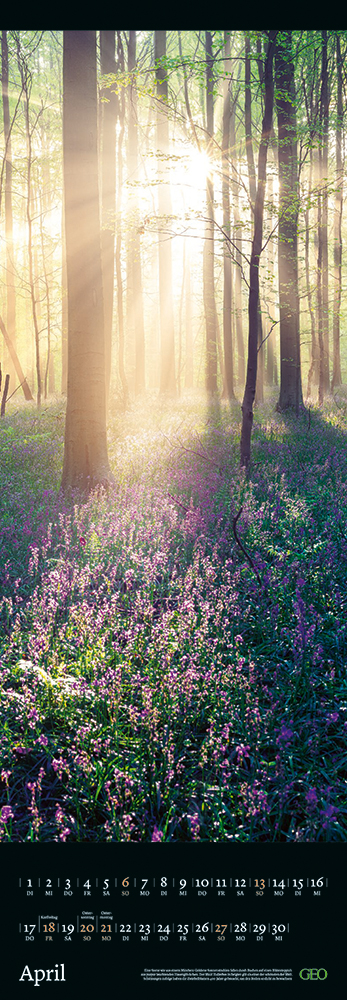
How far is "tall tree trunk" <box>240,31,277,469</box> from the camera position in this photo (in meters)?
6.40

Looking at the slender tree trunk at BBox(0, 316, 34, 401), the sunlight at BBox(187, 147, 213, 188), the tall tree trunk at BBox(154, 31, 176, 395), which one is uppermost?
the tall tree trunk at BBox(154, 31, 176, 395)

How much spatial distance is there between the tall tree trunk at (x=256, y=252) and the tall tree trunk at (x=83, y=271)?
197 centimetres

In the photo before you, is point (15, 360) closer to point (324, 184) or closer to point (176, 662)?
point (324, 184)

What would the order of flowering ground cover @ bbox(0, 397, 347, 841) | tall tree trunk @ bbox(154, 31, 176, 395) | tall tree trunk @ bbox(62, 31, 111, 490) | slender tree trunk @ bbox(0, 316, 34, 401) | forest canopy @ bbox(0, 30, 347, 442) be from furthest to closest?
tall tree trunk @ bbox(154, 31, 176, 395), slender tree trunk @ bbox(0, 316, 34, 401), forest canopy @ bbox(0, 30, 347, 442), tall tree trunk @ bbox(62, 31, 111, 490), flowering ground cover @ bbox(0, 397, 347, 841)

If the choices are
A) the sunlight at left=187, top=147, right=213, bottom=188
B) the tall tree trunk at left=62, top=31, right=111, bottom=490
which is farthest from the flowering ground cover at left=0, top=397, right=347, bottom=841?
the sunlight at left=187, top=147, right=213, bottom=188

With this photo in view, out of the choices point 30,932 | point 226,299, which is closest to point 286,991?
point 30,932

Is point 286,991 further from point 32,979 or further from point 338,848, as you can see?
point 32,979

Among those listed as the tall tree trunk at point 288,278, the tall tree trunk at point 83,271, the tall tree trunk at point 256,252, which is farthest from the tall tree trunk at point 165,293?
the tall tree trunk at point 83,271

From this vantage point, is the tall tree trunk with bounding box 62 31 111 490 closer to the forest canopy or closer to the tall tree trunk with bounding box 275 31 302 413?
the forest canopy

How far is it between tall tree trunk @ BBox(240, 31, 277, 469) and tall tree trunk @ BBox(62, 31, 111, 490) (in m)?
1.97

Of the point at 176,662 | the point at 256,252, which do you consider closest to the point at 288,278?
the point at 256,252

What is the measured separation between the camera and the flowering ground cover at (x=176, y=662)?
2.10m

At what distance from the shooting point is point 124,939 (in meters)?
1.21

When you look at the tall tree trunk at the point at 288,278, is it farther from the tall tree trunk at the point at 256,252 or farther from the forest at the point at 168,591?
the tall tree trunk at the point at 256,252
